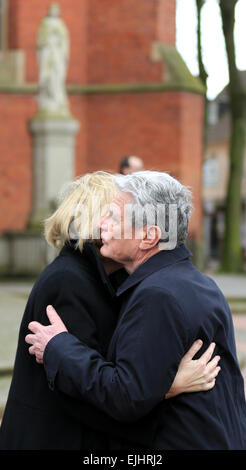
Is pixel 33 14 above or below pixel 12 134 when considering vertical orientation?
above

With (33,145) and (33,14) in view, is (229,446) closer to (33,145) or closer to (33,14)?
(33,145)

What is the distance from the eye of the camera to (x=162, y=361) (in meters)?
Answer: 2.29

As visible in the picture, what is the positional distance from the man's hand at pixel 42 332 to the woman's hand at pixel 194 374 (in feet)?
1.25

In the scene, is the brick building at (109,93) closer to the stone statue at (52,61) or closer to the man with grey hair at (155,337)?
the stone statue at (52,61)

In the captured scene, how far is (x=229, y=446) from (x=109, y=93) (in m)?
17.3

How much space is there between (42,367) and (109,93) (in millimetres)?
17033

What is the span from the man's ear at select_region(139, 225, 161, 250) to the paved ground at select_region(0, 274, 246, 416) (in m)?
3.53

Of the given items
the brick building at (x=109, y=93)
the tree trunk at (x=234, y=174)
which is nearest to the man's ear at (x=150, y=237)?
the brick building at (x=109, y=93)

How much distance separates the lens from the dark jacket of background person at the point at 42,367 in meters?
2.52

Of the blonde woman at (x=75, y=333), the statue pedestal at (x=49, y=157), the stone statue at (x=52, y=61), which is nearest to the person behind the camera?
the blonde woman at (x=75, y=333)

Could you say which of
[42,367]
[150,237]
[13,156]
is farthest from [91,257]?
[13,156]

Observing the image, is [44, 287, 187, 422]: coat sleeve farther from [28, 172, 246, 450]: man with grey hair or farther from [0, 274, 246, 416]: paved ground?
[0, 274, 246, 416]: paved ground

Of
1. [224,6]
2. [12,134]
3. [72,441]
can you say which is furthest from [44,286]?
[224,6]
